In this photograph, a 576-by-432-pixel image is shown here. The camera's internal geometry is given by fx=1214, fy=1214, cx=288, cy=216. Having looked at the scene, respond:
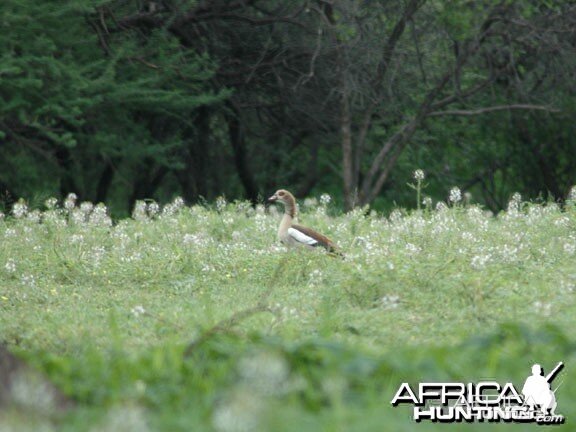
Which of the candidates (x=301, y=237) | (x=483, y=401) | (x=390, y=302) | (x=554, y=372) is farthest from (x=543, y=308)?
(x=301, y=237)

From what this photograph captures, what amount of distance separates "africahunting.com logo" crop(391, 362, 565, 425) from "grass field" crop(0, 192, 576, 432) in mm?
92

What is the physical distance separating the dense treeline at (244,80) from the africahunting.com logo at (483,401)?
1255 cm

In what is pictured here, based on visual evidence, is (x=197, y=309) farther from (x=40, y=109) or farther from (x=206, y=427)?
(x=40, y=109)

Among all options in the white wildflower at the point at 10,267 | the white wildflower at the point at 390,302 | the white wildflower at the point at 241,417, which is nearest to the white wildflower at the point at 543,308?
the white wildflower at the point at 390,302

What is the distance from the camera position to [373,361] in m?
5.98

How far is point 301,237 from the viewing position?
11.0m

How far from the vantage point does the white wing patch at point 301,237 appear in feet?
35.6

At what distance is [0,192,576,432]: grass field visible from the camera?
5.37 metres

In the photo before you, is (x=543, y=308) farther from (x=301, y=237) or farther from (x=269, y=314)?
(x=301, y=237)

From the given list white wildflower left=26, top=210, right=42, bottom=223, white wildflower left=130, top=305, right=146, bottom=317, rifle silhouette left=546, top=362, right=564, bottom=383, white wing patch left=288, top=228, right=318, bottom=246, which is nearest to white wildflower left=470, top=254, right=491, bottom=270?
white wing patch left=288, top=228, right=318, bottom=246

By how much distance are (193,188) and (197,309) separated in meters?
16.3

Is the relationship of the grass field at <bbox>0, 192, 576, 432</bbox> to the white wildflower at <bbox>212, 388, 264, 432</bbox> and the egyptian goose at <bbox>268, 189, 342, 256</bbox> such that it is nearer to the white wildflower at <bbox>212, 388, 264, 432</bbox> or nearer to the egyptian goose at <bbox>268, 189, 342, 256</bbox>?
the white wildflower at <bbox>212, 388, 264, 432</bbox>

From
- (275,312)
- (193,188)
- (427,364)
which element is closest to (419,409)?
(427,364)

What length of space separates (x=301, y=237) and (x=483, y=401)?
18.6 feet
